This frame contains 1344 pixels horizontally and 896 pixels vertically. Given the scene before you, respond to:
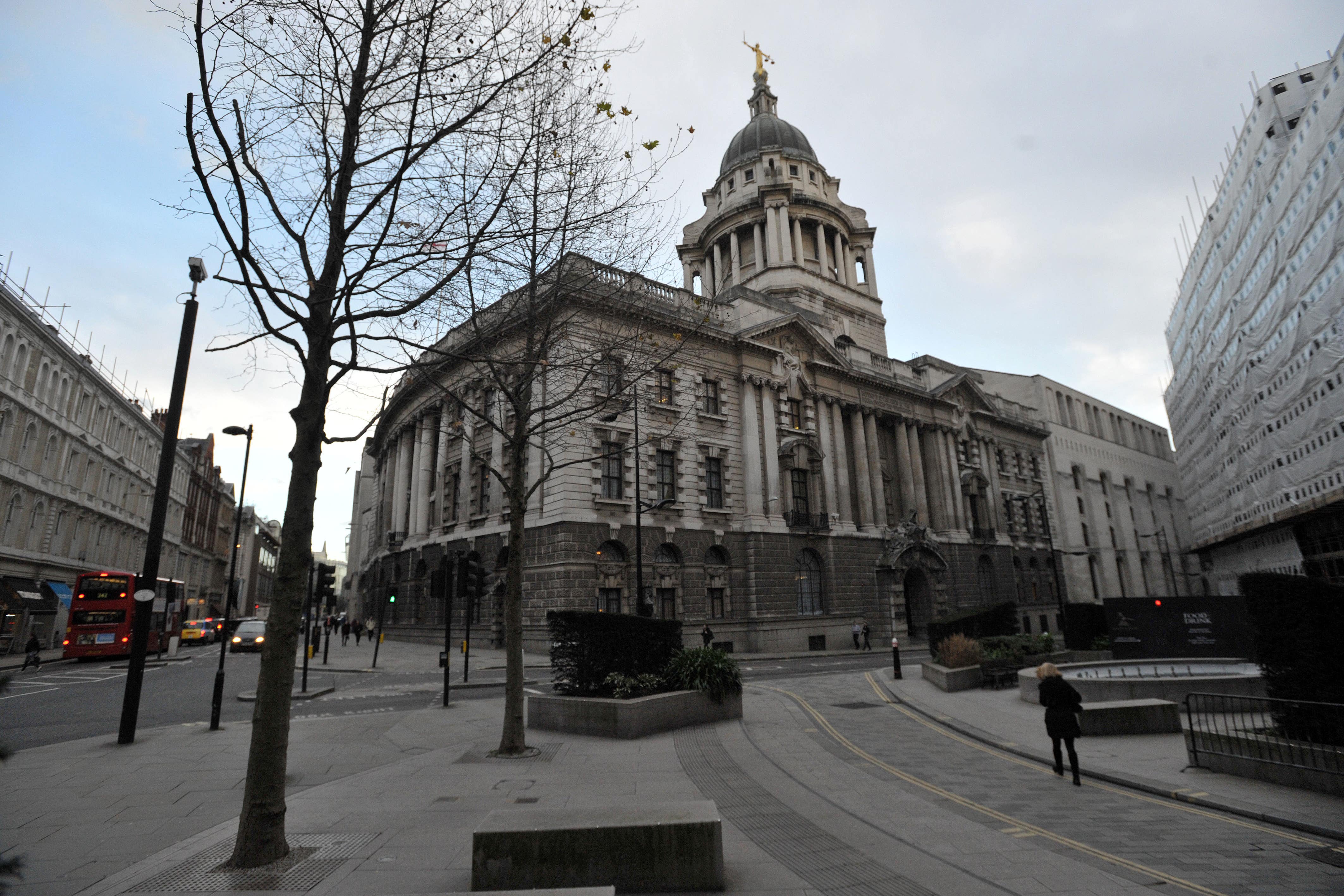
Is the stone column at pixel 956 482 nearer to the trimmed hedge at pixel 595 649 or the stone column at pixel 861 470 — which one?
the stone column at pixel 861 470

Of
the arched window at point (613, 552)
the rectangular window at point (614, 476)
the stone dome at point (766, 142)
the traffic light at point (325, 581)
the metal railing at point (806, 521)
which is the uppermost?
the stone dome at point (766, 142)

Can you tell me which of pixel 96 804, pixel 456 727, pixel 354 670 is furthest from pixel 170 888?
pixel 354 670

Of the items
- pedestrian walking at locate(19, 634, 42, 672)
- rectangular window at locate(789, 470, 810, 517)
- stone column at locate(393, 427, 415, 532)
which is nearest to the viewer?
pedestrian walking at locate(19, 634, 42, 672)

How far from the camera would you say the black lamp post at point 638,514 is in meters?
21.9

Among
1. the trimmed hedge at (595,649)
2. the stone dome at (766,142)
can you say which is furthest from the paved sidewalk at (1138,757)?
the stone dome at (766,142)

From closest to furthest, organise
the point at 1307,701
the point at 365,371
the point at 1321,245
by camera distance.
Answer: the point at 365,371, the point at 1307,701, the point at 1321,245

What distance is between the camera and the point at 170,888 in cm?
492

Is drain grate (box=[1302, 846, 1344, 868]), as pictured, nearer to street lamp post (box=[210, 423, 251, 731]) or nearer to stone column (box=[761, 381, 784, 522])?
street lamp post (box=[210, 423, 251, 731])

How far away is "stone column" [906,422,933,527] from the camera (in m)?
43.7

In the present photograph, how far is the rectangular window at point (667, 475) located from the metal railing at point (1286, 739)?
76.1ft

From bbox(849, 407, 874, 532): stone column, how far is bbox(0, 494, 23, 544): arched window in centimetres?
4212

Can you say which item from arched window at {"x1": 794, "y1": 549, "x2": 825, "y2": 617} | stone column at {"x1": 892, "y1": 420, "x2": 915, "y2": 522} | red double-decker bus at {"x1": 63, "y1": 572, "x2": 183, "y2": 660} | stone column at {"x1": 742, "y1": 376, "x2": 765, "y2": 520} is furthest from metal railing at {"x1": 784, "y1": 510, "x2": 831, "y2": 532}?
red double-decker bus at {"x1": 63, "y1": 572, "x2": 183, "y2": 660}

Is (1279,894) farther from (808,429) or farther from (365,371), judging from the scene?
(808,429)

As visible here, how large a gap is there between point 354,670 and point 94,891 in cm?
2106
